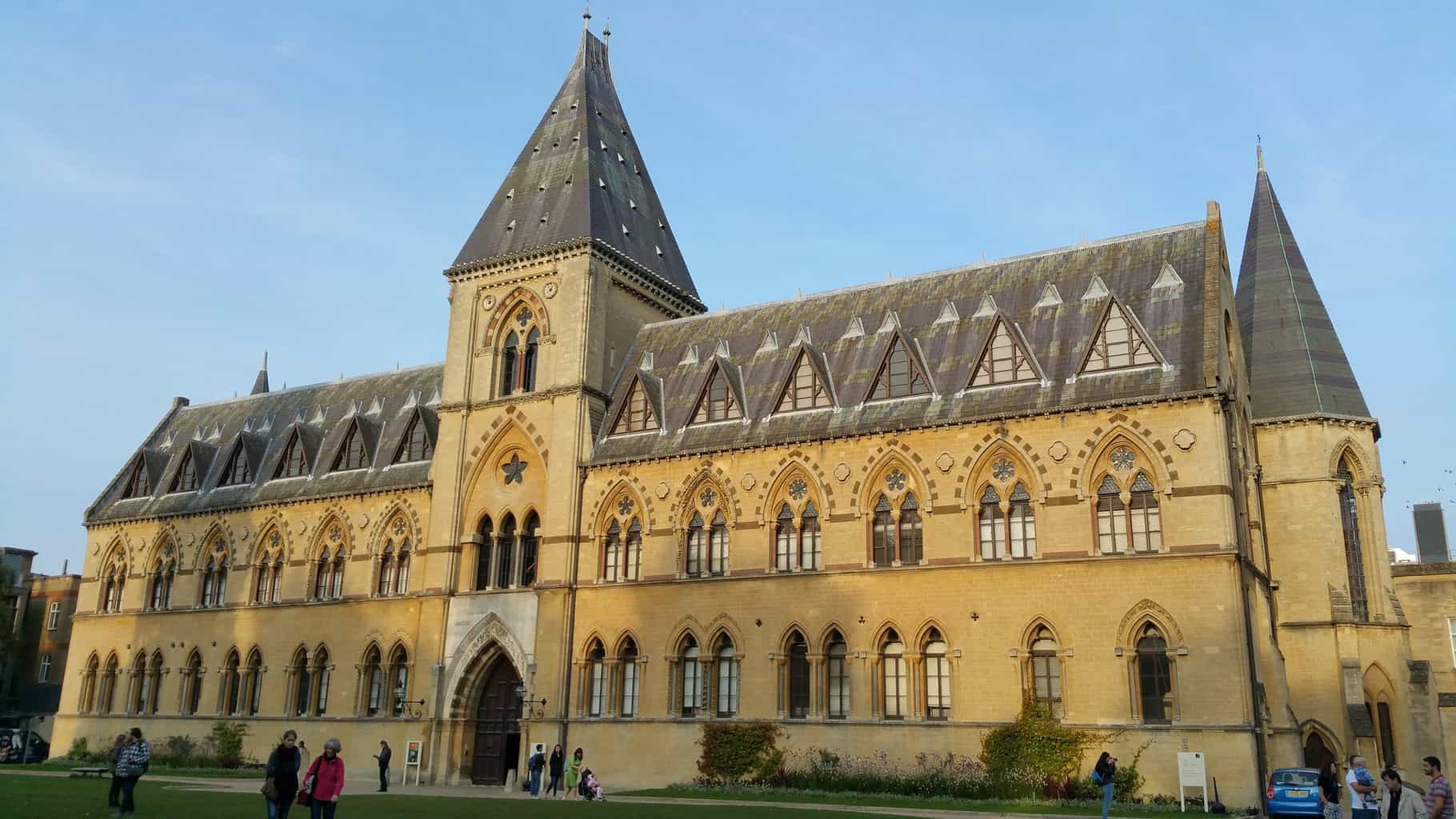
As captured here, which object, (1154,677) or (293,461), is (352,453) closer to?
(293,461)

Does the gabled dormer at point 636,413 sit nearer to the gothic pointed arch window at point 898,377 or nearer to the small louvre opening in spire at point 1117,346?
the gothic pointed arch window at point 898,377

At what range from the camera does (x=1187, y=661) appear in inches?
1096

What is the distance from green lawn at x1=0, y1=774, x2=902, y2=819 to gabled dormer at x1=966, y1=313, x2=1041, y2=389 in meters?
14.0

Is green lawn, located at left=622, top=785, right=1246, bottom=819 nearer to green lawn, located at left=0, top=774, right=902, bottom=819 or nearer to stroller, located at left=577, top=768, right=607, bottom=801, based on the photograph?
stroller, located at left=577, top=768, right=607, bottom=801

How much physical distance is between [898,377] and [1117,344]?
6427 millimetres

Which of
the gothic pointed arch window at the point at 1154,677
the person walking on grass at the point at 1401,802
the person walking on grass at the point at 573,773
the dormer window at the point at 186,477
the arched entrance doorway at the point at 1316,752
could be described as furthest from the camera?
the dormer window at the point at 186,477

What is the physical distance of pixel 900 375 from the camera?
3484 centimetres

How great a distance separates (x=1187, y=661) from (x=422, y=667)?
24767 mm

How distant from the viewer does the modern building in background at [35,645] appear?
6225 cm

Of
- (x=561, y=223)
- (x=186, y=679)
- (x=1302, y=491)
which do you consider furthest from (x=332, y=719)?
(x=1302, y=491)

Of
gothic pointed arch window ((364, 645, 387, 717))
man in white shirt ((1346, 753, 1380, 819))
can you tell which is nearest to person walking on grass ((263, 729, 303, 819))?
man in white shirt ((1346, 753, 1380, 819))

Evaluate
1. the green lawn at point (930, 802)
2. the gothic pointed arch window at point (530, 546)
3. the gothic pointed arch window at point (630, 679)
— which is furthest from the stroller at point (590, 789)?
the gothic pointed arch window at point (530, 546)

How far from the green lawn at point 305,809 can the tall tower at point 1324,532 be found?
19469 millimetres

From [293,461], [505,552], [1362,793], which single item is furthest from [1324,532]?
[293,461]
